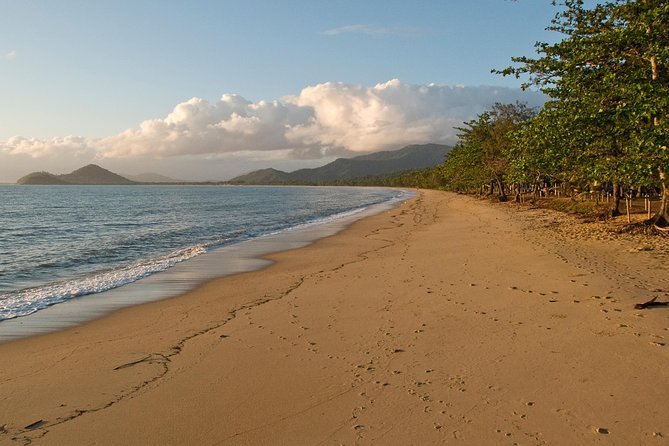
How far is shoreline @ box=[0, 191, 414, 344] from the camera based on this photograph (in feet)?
31.3

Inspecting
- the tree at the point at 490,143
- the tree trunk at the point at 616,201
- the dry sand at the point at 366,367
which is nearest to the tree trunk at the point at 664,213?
the tree trunk at the point at 616,201

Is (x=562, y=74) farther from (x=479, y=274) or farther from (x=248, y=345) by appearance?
(x=248, y=345)

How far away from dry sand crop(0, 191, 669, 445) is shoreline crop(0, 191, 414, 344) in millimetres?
749

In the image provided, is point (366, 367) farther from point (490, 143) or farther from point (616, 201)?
point (490, 143)

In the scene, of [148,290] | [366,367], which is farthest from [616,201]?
[148,290]

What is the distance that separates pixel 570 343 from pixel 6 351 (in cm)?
943

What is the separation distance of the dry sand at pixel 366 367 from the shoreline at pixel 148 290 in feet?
2.46

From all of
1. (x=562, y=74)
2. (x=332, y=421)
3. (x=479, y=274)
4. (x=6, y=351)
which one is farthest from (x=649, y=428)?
(x=562, y=74)

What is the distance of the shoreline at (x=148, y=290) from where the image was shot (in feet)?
31.3

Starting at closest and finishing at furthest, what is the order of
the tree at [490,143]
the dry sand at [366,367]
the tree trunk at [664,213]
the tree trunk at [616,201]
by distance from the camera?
the dry sand at [366,367] < the tree trunk at [664,213] < the tree trunk at [616,201] < the tree at [490,143]

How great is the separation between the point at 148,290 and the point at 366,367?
870 cm

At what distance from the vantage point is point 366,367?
629 cm

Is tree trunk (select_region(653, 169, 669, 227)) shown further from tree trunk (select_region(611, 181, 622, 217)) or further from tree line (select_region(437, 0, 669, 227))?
tree trunk (select_region(611, 181, 622, 217))

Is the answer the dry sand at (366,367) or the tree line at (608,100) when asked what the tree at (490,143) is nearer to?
the tree line at (608,100)
